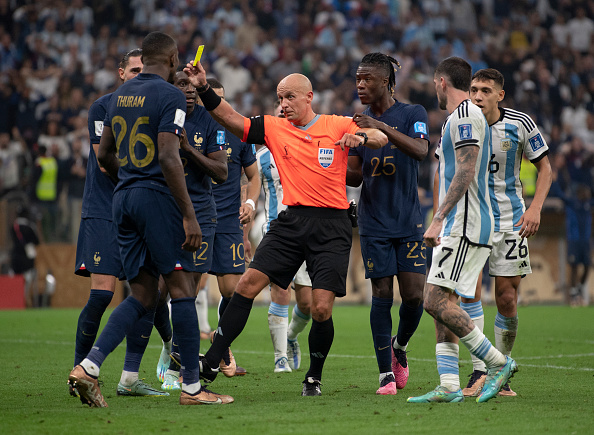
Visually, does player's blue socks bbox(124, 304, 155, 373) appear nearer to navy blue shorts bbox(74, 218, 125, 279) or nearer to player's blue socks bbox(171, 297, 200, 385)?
navy blue shorts bbox(74, 218, 125, 279)

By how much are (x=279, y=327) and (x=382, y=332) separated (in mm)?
1739

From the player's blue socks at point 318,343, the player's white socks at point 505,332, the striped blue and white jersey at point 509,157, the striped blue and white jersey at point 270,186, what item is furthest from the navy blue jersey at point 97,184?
the player's white socks at point 505,332

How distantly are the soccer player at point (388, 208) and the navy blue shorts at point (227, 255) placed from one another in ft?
5.36

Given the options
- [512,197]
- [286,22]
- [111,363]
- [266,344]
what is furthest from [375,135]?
[286,22]

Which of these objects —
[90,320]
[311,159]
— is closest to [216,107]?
[311,159]

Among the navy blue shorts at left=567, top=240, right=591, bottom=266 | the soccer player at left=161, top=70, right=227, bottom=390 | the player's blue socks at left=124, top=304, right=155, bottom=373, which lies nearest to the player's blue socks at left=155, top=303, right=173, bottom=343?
the soccer player at left=161, top=70, right=227, bottom=390

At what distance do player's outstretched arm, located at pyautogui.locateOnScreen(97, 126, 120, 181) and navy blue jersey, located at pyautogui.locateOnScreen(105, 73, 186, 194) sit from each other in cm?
15

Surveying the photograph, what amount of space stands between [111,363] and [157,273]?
306 centimetres

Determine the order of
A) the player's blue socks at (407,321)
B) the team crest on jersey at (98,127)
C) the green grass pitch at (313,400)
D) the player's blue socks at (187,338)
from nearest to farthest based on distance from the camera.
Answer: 1. the green grass pitch at (313,400)
2. the player's blue socks at (187,338)
3. the team crest on jersey at (98,127)
4. the player's blue socks at (407,321)

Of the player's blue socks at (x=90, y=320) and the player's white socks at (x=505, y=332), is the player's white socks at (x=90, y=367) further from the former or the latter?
the player's white socks at (x=505, y=332)

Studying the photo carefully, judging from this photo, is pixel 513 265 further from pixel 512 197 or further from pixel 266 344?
pixel 266 344

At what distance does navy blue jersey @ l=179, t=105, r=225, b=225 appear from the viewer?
6.49 meters

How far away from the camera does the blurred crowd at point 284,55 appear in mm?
18812

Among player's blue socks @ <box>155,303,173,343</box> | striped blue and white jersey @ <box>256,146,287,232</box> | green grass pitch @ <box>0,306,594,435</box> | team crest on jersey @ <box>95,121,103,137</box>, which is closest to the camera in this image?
green grass pitch @ <box>0,306,594,435</box>
